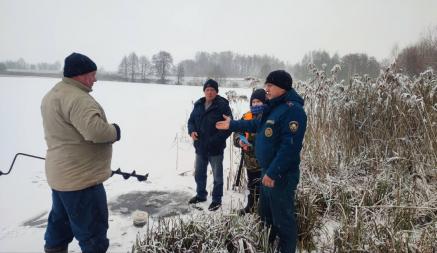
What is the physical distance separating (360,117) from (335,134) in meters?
0.45

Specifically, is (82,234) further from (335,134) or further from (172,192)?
(335,134)

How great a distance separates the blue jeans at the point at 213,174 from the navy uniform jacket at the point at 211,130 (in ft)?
0.30

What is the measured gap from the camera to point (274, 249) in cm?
251

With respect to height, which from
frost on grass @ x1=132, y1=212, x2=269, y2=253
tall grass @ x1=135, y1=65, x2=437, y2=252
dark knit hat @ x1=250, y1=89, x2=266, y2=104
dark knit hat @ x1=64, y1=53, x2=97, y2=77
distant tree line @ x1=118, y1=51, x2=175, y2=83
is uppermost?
distant tree line @ x1=118, y1=51, x2=175, y2=83

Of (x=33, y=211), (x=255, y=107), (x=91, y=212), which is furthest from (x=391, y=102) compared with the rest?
(x=33, y=211)

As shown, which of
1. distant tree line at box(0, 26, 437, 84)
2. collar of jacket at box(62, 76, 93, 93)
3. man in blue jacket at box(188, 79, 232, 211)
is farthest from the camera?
distant tree line at box(0, 26, 437, 84)

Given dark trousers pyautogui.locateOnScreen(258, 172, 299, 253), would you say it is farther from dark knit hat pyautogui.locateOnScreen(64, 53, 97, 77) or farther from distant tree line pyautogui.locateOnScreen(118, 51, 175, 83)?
distant tree line pyautogui.locateOnScreen(118, 51, 175, 83)

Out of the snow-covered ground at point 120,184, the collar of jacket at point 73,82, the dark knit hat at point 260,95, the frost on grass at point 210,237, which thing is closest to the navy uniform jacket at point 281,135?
the frost on grass at point 210,237

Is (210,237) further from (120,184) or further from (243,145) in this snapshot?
(120,184)

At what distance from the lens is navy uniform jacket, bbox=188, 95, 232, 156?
3773 mm

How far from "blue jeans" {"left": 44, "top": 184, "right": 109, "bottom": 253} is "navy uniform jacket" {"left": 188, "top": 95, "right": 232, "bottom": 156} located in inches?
63.0

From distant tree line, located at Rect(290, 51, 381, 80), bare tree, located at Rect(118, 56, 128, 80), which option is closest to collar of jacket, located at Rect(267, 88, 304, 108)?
distant tree line, located at Rect(290, 51, 381, 80)

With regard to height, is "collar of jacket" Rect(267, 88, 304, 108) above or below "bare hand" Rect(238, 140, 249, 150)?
above

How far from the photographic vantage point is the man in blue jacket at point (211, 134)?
377 centimetres
